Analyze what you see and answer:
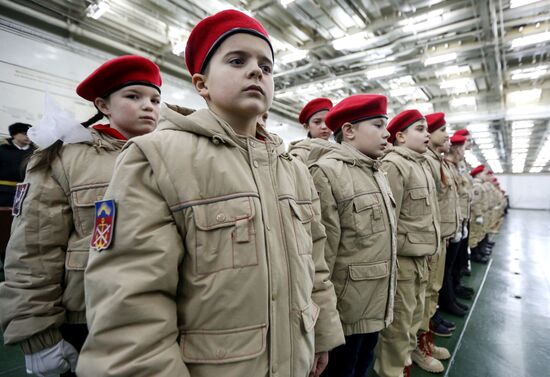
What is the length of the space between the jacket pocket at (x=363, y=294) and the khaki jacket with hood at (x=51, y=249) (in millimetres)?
1352

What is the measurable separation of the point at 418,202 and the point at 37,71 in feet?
17.1

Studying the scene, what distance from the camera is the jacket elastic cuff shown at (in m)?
1.14

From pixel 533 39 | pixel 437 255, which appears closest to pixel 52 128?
pixel 437 255

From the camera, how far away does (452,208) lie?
2.98 meters

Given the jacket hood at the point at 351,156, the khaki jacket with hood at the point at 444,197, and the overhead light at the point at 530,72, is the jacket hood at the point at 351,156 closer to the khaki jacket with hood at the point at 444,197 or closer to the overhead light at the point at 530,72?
the khaki jacket with hood at the point at 444,197

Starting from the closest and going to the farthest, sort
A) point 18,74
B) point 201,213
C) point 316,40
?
point 201,213 < point 18,74 < point 316,40

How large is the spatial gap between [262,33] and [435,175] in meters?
2.53

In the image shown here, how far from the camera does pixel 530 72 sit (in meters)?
6.35

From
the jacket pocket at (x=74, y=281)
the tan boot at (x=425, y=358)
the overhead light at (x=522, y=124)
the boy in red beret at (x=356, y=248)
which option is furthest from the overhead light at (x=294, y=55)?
the overhead light at (x=522, y=124)

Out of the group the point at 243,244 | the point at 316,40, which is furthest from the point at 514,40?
the point at 243,244

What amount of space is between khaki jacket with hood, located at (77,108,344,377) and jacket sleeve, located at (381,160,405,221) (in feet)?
4.87

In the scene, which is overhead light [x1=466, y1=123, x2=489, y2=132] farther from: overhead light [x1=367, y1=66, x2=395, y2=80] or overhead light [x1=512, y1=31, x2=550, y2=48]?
overhead light [x1=367, y1=66, x2=395, y2=80]

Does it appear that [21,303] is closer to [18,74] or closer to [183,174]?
[183,174]

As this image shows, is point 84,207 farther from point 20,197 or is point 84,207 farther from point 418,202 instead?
point 418,202
